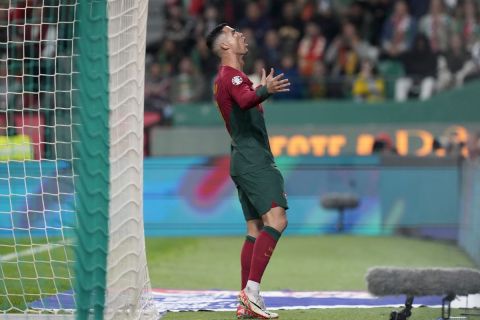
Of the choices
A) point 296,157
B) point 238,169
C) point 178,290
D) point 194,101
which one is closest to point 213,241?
point 296,157

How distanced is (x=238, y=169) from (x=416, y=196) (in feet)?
28.8

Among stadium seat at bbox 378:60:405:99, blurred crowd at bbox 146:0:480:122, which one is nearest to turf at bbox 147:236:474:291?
blurred crowd at bbox 146:0:480:122

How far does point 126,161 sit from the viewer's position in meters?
6.88

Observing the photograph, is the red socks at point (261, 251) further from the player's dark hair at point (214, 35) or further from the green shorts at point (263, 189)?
the player's dark hair at point (214, 35)

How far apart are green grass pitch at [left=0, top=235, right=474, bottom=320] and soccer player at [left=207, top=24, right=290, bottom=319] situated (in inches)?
14.8

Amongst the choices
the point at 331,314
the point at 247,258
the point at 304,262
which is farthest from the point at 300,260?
the point at 247,258

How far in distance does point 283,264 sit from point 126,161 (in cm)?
566

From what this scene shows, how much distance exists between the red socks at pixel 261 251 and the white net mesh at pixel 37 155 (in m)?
1.38

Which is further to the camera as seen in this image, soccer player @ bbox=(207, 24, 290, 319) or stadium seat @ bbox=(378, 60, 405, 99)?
stadium seat @ bbox=(378, 60, 405, 99)

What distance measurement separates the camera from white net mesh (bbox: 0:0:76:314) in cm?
826

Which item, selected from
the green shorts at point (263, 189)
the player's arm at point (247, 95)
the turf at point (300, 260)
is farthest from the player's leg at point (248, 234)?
the turf at point (300, 260)

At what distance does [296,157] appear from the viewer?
16766 mm

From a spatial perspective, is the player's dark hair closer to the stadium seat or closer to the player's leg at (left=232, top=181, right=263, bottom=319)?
the player's leg at (left=232, top=181, right=263, bottom=319)

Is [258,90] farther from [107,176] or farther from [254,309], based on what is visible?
[254,309]
